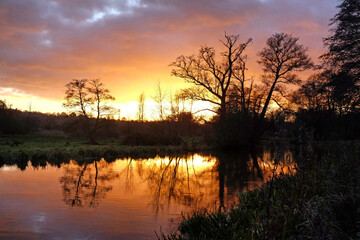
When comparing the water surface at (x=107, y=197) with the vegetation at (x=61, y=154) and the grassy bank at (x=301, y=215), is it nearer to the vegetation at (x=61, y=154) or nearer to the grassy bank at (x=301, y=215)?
the grassy bank at (x=301, y=215)

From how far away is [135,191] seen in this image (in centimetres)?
1241

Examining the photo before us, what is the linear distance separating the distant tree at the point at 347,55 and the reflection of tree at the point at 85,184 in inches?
616

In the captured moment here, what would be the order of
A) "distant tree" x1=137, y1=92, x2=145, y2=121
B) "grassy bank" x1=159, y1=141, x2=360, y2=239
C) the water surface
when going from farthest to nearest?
"distant tree" x1=137, y1=92, x2=145, y2=121 < the water surface < "grassy bank" x1=159, y1=141, x2=360, y2=239

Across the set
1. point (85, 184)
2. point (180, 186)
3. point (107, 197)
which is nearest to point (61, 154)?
point (85, 184)

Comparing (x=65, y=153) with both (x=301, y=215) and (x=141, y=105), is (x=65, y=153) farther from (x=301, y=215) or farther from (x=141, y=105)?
(x=141, y=105)

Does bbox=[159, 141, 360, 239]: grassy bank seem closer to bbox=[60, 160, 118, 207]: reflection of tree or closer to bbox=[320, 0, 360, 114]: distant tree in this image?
bbox=[60, 160, 118, 207]: reflection of tree

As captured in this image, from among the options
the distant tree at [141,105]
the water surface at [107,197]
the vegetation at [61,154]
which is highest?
the distant tree at [141,105]

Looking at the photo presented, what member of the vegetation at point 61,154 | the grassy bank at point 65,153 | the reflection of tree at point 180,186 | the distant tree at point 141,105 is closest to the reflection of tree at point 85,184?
the reflection of tree at point 180,186

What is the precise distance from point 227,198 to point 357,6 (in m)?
16.8

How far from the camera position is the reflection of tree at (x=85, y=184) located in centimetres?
1061

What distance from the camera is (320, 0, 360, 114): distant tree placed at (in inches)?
781

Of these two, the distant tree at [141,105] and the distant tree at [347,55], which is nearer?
the distant tree at [347,55]

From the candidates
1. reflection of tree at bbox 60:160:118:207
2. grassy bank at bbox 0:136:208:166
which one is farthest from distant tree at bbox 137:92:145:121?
reflection of tree at bbox 60:160:118:207

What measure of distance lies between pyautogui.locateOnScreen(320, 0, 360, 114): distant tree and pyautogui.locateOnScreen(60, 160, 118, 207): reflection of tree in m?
15.6
